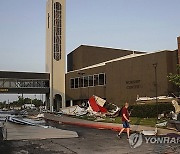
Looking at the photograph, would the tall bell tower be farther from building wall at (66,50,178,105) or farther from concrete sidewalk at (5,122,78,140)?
concrete sidewalk at (5,122,78,140)

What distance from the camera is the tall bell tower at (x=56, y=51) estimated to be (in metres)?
61.5

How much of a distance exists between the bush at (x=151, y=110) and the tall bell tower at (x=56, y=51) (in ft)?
106

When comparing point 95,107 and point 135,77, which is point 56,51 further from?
point 95,107

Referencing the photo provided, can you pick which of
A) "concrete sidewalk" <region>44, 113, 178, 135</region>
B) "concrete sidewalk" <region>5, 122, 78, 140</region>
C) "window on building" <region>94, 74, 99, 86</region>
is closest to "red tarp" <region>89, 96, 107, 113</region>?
"concrete sidewalk" <region>44, 113, 178, 135</region>

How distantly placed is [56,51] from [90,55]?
25.7 ft

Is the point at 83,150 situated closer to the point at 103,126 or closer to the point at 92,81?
the point at 103,126

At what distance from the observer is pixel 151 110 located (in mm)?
28516

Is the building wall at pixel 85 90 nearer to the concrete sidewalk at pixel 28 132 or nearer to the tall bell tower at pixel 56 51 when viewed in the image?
the tall bell tower at pixel 56 51

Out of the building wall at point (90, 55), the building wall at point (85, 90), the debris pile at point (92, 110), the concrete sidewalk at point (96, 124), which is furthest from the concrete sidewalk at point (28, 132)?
the building wall at point (90, 55)

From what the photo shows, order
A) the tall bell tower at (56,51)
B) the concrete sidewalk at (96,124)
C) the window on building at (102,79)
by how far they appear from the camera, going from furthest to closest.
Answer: the tall bell tower at (56,51) < the window on building at (102,79) < the concrete sidewalk at (96,124)

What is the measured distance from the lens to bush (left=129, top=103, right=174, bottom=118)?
2772 centimetres

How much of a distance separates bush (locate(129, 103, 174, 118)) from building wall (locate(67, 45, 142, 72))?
35594 millimetres

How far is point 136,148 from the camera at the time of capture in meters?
10.5

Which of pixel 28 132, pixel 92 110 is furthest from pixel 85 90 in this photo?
pixel 28 132
